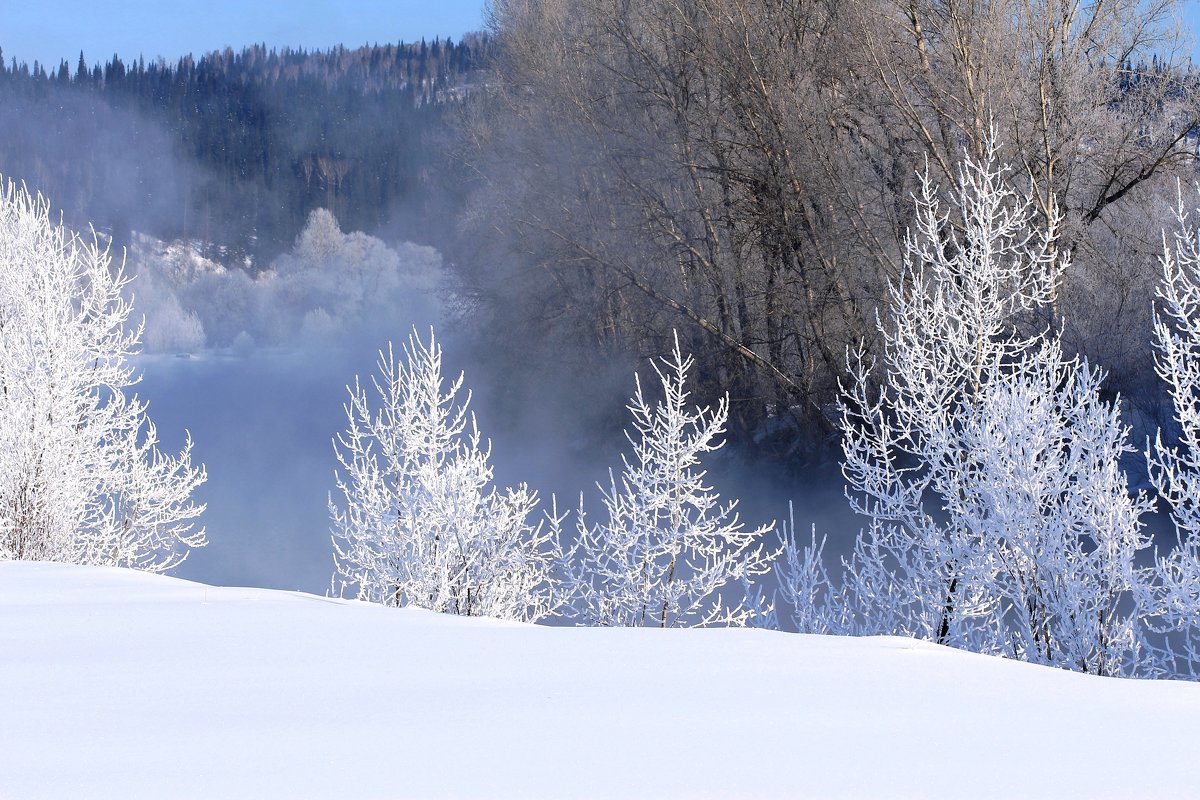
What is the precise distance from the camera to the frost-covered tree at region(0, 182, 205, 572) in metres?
12.4

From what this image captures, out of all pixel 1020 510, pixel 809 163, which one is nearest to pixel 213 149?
pixel 809 163

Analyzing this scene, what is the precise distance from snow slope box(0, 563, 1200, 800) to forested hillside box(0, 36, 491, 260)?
3264 inches

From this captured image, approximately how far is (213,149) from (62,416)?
9344cm

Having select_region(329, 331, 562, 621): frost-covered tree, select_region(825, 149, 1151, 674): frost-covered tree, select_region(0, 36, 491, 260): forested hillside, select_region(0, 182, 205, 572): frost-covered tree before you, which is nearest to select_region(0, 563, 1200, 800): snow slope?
select_region(825, 149, 1151, 674): frost-covered tree

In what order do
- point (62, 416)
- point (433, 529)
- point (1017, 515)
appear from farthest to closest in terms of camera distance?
1. point (62, 416)
2. point (433, 529)
3. point (1017, 515)

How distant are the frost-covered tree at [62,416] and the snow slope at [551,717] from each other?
9.67 m

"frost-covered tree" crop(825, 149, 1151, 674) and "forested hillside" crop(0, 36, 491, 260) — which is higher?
"forested hillside" crop(0, 36, 491, 260)

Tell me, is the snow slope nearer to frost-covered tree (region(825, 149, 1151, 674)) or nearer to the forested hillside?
frost-covered tree (region(825, 149, 1151, 674))

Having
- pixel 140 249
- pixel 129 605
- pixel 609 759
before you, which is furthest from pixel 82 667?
pixel 140 249

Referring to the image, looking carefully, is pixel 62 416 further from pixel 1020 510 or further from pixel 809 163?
pixel 809 163

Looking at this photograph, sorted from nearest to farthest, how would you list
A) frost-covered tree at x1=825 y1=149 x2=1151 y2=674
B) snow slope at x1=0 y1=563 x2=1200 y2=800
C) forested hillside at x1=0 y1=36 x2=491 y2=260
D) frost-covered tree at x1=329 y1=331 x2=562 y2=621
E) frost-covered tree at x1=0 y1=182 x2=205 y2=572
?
snow slope at x1=0 y1=563 x2=1200 y2=800 < frost-covered tree at x1=825 y1=149 x2=1151 y2=674 < frost-covered tree at x1=329 y1=331 x2=562 y2=621 < frost-covered tree at x1=0 y1=182 x2=205 y2=572 < forested hillside at x1=0 y1=36 x2=491 y2=260

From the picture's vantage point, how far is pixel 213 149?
98000 mm

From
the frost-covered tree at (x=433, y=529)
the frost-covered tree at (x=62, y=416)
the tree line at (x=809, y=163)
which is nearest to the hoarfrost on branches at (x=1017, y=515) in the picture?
the frost-covered tree at (x=433, y=529)

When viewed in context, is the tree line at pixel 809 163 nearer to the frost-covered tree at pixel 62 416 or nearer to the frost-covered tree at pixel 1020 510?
the frost-covered tree at pixel 1020 510
